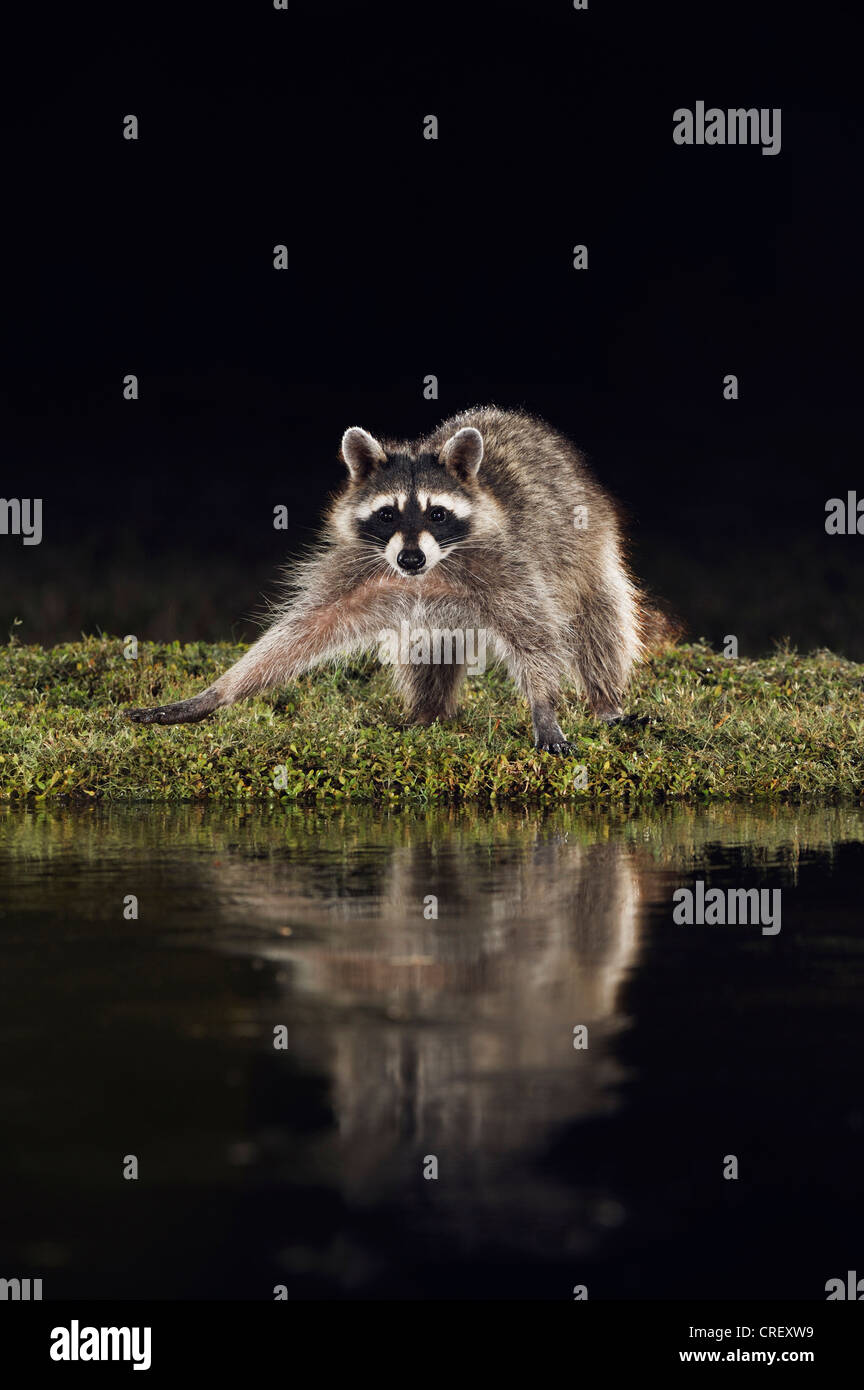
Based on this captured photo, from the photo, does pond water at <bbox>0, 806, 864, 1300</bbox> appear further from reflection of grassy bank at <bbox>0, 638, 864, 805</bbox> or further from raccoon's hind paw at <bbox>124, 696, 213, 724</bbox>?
raccoon's hind paw at <bbox>124, 696, 213, 724</bbox>

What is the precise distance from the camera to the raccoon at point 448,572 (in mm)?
14711

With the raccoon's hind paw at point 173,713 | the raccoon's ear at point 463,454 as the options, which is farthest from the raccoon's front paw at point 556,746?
the raccoon's hind paw at point 173,713

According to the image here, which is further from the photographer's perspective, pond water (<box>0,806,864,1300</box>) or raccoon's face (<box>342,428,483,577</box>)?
raccoon's face (<box>342,428,483,577</box>)

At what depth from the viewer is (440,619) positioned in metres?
15.4

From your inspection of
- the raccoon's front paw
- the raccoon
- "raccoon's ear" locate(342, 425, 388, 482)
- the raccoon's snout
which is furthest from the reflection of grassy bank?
"raccoon's ear" locate(342, 425, 388, 482)

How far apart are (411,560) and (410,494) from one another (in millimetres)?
677

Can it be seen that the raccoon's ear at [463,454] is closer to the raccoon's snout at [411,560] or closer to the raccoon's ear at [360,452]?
the raccoon's ear at [360,452]

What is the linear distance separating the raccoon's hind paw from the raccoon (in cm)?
1

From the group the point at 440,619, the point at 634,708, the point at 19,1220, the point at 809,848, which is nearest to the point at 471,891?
the point at 809,848

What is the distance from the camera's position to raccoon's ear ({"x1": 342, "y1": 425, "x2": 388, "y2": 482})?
14.6 metres

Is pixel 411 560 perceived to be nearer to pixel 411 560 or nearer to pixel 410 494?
pixel 411 560

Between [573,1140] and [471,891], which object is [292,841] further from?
[573,1140]

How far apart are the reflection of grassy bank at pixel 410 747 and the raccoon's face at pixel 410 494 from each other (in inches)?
67.8

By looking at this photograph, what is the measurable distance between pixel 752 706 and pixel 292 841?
6.64 metres
